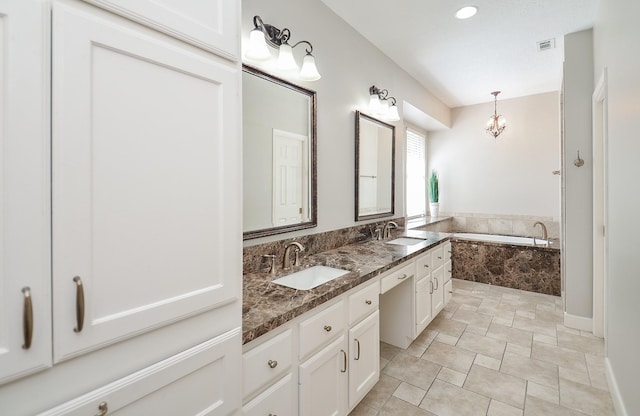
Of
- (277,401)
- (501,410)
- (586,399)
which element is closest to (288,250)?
(277,401)

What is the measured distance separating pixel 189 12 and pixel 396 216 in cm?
288

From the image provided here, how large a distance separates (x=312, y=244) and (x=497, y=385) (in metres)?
1.60

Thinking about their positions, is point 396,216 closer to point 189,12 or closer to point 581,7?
point 581,7

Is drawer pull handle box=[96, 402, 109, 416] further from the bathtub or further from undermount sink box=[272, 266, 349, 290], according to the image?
the bathtub

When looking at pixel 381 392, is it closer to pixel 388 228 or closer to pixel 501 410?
pixel 501 410

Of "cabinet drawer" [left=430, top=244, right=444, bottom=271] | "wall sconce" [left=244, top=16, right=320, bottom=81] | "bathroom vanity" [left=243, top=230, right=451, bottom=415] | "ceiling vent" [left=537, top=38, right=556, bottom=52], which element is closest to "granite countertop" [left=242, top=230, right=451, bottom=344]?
"bathroom vanity" [left=243, top=230, right=451, bottom=415]

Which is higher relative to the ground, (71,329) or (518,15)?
(518,15)

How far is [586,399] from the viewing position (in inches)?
76.0

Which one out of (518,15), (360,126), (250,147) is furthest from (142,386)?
(518,15)

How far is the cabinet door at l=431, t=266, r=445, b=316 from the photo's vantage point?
9.18 feet

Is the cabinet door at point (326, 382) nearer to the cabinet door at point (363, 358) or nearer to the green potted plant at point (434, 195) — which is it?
the cabinet door at point (363, 358)

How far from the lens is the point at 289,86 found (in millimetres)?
2035

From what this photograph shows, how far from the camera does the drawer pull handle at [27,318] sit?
0.58 meters

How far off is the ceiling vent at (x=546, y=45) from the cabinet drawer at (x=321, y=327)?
3266 mm
